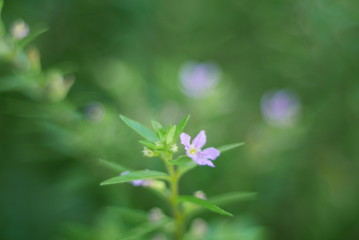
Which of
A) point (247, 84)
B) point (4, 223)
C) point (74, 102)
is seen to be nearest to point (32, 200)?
point (4, 223)

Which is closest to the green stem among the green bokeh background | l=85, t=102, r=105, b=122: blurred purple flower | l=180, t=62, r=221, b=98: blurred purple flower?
l=85, t=102, r=105, b=122: blurred purple flower

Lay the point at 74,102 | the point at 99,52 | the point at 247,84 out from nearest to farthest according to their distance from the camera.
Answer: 1. the point at 74,102
2. the point at 99,52
3. the point at 247,84

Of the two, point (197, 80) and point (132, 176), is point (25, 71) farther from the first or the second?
point (197, 80)

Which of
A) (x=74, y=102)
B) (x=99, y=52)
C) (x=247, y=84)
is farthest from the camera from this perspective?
(x=247, y=84)

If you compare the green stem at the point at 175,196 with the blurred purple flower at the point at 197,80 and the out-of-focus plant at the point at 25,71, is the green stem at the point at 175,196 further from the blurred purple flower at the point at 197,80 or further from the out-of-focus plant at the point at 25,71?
the blurred purple flower at the point at 197,80

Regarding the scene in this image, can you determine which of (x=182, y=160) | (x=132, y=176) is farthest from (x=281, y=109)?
(x=132, y=176)

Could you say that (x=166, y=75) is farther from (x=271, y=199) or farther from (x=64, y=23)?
(x=271, y=199)

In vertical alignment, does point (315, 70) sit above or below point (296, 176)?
above

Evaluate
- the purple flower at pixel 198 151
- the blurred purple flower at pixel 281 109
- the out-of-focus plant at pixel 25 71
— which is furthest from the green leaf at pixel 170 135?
the blurred purple flower at pixel 281 109
